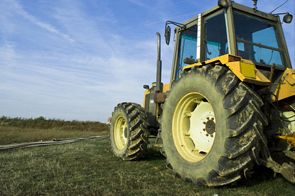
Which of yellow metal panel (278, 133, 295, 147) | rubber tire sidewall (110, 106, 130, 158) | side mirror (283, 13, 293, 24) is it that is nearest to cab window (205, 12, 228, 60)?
side mirror (283, 13, 293, 24)

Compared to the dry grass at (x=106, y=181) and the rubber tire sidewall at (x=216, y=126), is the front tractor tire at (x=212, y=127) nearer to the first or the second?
the rubber tire sidewall at (x=216, y=126)

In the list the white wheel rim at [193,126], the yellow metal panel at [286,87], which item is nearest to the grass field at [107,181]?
the white wheel rim at [193,126]

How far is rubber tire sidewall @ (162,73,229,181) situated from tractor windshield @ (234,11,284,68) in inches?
43.0

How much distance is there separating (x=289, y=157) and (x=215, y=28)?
244cm

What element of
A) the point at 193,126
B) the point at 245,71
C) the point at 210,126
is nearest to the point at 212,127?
the point at 210,126

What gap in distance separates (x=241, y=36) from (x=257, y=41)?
16.3 inches

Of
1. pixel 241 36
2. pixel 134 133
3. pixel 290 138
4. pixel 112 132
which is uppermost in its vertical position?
pixel 241 36

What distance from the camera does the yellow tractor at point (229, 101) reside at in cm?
417

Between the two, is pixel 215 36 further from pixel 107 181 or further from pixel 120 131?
pixel 120 131

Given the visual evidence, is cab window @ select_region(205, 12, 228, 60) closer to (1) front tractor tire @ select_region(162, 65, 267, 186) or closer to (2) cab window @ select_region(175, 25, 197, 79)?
(2) cab window @ select_region(175, 25, 197, 79)

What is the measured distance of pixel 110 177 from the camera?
5.32 metres

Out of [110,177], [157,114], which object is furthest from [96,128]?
[110,177]

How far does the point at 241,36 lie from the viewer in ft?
18.3

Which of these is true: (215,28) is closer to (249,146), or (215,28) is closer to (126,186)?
(249,146)
